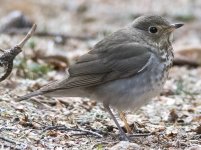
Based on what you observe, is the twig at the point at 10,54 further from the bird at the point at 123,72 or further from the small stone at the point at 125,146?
the small stone at the point at 125,146

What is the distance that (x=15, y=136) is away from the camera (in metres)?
5.84

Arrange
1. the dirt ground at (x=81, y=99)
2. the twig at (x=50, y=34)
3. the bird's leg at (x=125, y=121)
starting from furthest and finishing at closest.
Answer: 1. the twig at (x=50, y=34)
2. the bird's leg at (x=125, y=121)
3. the dirt ground at (x=81, y=99)

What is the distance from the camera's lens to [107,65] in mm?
6609

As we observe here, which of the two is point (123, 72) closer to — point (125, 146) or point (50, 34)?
point (125, 146)

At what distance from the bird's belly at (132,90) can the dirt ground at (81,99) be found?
314 mm

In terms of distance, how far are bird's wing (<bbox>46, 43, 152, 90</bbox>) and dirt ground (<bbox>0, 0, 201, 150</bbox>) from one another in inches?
18.0

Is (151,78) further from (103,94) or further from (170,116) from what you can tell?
(170,116)

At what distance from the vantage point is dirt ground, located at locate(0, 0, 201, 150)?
602 centimetres

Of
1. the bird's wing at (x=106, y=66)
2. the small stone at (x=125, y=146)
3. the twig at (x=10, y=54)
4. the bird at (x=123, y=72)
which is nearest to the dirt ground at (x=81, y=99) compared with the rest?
the small stone at (x=125, y=146)

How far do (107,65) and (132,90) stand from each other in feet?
1.39

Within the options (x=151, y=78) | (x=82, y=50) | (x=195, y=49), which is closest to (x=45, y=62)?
(x=82, y=50)

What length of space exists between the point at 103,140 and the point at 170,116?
4.44 ft

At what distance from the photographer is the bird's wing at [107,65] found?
6.47 meters

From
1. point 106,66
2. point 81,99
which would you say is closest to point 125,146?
point 106,66
